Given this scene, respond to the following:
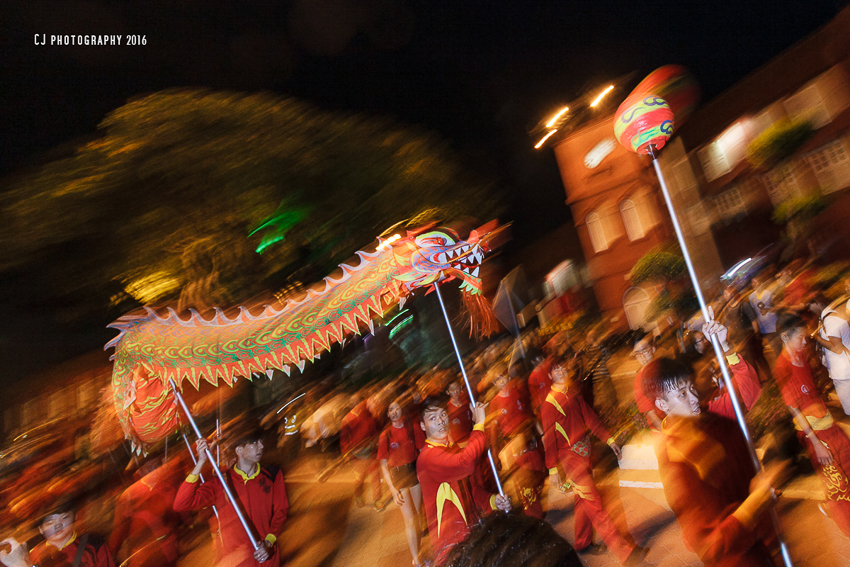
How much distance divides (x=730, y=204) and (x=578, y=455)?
23097 mm

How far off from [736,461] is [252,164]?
28.9 feet

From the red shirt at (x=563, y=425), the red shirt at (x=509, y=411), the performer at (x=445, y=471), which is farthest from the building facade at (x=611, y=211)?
the performer at (x=445, y=471)

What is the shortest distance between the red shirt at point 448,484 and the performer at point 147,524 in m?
2.64

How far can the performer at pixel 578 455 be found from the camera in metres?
4.38

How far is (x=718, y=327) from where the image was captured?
10.1ft

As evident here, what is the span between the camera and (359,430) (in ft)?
23.9

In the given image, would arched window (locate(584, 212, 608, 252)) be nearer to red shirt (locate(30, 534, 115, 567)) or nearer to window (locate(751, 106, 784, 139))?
window (locate(751, 106, 784, 139))

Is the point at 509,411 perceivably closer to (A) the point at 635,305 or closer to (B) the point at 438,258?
(B) the point at 438,258

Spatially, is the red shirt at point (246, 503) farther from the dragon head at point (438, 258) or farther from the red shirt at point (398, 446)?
the dragon head at point (438, 258)

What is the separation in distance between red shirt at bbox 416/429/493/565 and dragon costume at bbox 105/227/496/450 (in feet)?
4.53

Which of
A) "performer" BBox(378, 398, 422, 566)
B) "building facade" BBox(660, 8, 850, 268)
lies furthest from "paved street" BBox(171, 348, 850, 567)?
"building facade" BBox(660, 8, 850, 268)

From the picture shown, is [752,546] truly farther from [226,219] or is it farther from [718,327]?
[226,219]

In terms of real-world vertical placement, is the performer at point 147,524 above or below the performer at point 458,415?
above

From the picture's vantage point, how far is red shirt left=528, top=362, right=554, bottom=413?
6.23 meters
